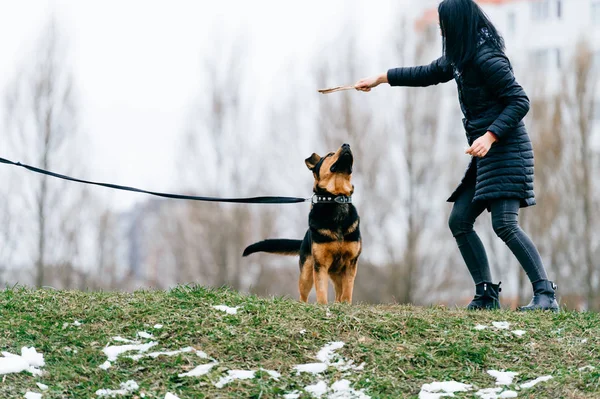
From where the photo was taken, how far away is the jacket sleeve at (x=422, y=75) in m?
6.18

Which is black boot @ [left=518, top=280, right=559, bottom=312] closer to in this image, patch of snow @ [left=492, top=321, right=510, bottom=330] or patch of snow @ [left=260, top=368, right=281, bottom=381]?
patch of snow @ [left=492, top=321, right=510, bottom=330]

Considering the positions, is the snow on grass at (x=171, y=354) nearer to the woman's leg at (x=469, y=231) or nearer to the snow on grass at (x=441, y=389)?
the snow on grass at (x=441, y=389)

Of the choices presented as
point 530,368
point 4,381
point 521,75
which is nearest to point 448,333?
A: point 530,368

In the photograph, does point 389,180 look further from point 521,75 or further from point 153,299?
point 153,299

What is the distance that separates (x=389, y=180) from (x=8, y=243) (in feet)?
34.4

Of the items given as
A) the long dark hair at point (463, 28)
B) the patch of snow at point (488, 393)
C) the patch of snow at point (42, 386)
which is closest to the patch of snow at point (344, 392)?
the patch of snow at point (488, 393)

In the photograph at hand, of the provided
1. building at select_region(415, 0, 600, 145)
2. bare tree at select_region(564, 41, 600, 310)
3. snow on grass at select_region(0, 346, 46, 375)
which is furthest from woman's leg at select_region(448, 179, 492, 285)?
building at select_region(415, 0, 600, 145)

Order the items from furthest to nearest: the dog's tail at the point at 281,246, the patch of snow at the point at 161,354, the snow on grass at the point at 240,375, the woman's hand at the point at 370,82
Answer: the dog's tail at the point at 281,246 < the woman's hand at the point at 370,82 < the patch of snow at the point at 161,354 < the snow on grass at the point at 240,375

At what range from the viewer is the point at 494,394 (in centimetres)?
420

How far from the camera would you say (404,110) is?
75.5 feet

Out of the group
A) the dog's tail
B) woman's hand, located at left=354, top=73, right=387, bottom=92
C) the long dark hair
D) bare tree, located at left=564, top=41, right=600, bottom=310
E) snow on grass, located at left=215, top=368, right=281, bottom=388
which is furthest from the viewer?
bare tree, located at left=564, top=41, right=600, bottom=310

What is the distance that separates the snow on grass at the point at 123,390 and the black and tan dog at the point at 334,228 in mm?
2293

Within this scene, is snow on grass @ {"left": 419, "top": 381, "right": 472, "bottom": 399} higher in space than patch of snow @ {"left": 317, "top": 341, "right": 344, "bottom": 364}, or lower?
lower

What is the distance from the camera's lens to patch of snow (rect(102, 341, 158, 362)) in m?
4.56
